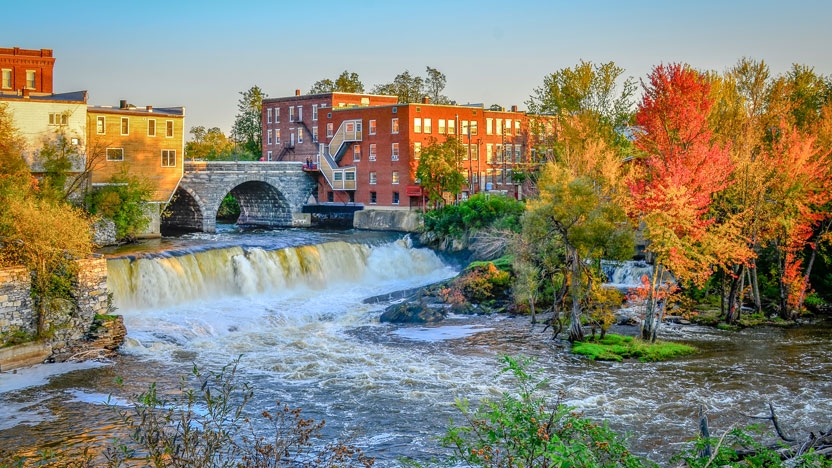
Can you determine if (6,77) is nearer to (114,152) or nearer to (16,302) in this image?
(114,152)

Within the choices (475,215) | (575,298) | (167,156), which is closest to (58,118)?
(167,156)

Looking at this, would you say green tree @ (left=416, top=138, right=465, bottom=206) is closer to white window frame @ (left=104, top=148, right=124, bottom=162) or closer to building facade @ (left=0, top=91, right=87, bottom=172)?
white window frame @ (left=104, top=148, right=124, bottom=162)

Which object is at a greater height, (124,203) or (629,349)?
(124,203)

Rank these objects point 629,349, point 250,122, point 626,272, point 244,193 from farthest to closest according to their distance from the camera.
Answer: point 250,122, point 244,193, point 626,272, point 629,349

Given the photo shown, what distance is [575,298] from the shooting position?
2678 cm

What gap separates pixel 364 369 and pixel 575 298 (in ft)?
24.8

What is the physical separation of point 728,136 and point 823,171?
4358mm

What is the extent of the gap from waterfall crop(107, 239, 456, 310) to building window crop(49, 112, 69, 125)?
1396 cm

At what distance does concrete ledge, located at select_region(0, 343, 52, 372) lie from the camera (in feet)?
74.7

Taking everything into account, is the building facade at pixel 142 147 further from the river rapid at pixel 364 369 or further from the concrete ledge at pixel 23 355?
the concrete ledge at pixel 23 355

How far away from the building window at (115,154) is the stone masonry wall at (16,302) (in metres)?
26.9

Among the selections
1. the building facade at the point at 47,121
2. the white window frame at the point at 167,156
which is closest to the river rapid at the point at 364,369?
Answer: the building facade at the point at 47,121

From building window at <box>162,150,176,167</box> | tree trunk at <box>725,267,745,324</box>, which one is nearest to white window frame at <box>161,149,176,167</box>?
building window at <box>162,150,176,167</box>

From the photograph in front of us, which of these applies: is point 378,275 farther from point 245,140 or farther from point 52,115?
point 245,140
